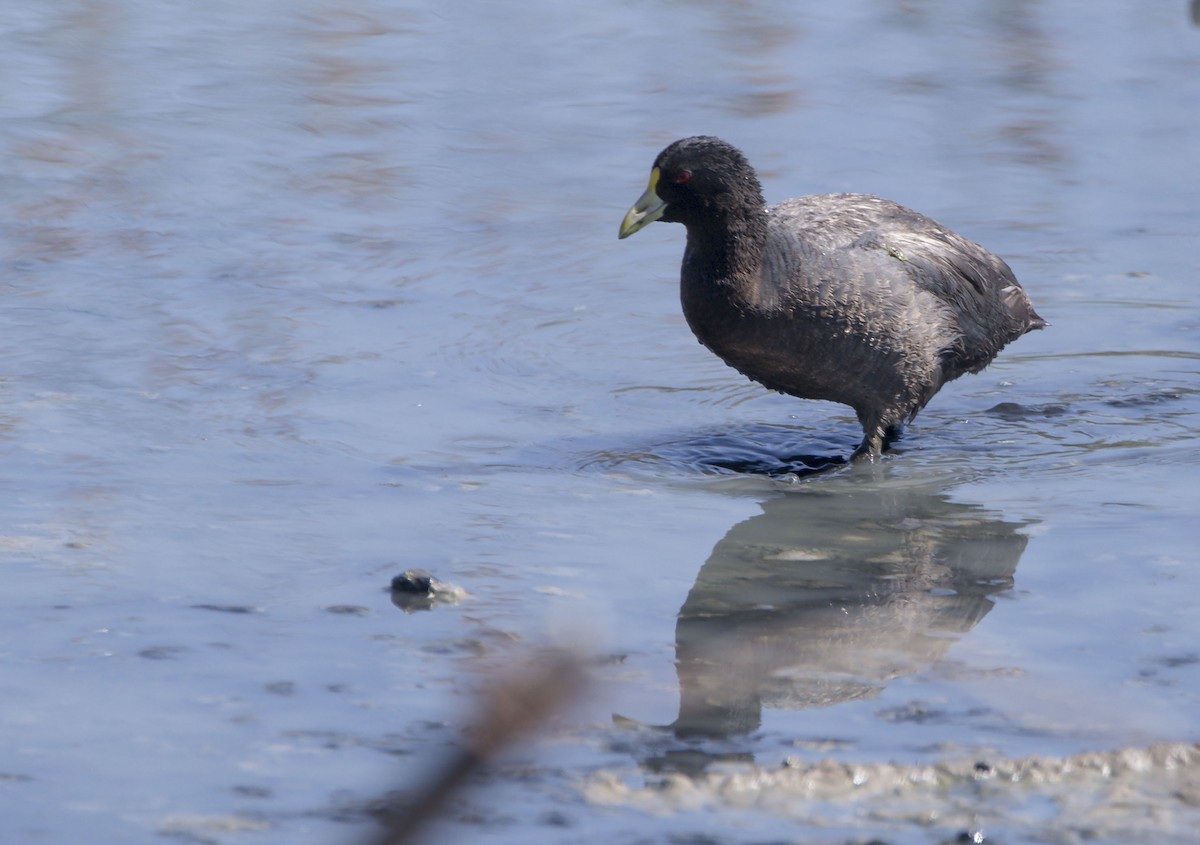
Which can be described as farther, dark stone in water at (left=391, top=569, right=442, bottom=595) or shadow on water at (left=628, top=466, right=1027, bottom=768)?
dark stone in water at (left=391, top=569, right=442, bottom=595)

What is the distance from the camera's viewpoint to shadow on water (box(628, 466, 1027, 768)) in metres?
4.75

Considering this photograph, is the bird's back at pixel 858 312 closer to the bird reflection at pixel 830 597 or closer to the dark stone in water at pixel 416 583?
the bird reflection at pixel 830 597

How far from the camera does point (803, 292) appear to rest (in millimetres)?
6965

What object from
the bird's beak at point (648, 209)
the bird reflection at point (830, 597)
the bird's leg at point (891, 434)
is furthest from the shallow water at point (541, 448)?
the bird's beak at point (648, 209)

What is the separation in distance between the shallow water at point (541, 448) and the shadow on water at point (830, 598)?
0.06ft

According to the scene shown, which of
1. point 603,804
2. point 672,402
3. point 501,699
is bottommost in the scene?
point 672,402

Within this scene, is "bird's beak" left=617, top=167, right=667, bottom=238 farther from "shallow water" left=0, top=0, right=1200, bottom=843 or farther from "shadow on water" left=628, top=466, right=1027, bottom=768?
"shadow on water" left=628, top=466, right=1027, bottom=768

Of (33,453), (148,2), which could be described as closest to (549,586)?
(33,453)

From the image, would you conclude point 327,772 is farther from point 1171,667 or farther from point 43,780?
point 1171,667

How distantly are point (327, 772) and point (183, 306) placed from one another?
181 inches

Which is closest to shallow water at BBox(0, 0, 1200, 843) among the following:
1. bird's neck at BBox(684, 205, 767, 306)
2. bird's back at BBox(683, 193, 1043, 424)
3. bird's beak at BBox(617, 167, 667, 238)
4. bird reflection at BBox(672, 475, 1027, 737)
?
bird reflection at BBox(672, 475, 1027, 737)

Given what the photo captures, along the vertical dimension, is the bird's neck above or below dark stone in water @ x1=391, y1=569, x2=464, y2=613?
above

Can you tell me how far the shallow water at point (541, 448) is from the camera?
439 centimetres

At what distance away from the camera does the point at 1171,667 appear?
4.85 meters
